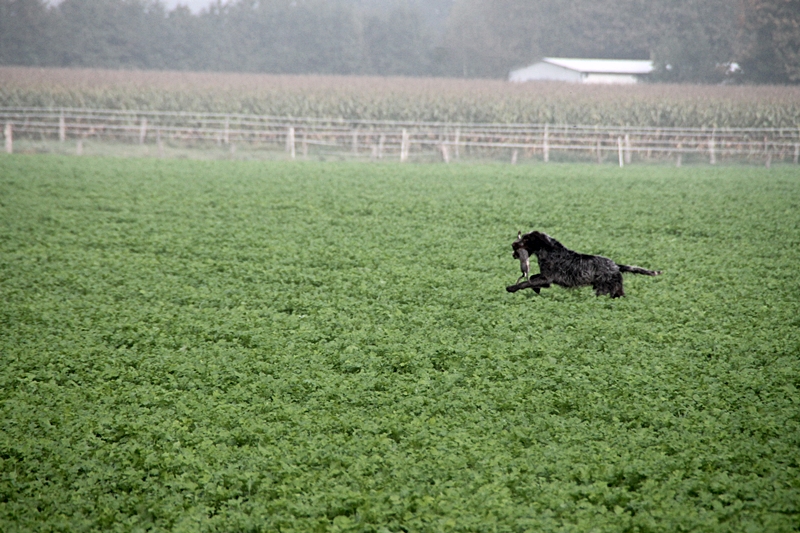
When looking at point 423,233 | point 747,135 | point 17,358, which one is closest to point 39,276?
point 17,358

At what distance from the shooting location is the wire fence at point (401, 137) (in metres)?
23.1

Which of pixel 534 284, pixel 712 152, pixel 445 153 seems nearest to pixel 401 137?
pixel 445 153

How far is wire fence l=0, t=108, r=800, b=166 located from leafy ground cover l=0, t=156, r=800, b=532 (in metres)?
14.9

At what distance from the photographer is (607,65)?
1662 inches

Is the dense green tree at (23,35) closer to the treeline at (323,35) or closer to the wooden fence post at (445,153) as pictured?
the treeline at (323,35)

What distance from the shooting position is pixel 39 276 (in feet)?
21.3

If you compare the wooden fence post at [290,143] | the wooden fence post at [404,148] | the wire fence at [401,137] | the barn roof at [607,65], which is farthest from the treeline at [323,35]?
the wooden fence post at [290,143]

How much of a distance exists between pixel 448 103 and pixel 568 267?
21.8 meters

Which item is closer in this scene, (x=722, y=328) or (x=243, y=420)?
(x=243, y=420)

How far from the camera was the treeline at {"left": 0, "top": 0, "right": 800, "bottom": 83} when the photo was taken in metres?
46.3

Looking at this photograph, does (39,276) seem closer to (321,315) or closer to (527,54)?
(321,315)

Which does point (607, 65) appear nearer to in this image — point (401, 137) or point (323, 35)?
point (323, 35)

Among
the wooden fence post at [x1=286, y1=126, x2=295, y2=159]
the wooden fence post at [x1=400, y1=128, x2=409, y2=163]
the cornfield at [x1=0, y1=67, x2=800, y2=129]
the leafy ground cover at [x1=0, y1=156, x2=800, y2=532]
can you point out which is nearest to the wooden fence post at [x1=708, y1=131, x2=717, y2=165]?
the cornfield at [x1=0, y1=67, x2=800, y2=129]

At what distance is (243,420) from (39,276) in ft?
12.4
